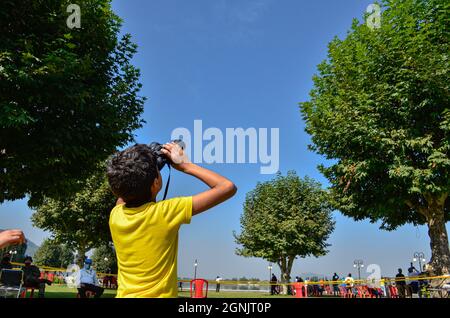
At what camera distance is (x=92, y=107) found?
13281 millimetres

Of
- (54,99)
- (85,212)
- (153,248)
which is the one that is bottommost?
(153,248)

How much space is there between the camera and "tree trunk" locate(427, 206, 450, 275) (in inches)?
642

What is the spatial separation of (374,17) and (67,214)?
30.9m

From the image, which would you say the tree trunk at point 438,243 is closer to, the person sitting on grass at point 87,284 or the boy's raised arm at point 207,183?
the person sitting on grass at point 87,284

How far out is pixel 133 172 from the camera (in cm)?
190

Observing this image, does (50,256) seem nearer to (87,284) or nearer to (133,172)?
(87,284)

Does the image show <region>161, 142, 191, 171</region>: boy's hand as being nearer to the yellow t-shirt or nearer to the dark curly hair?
the dark curly hair

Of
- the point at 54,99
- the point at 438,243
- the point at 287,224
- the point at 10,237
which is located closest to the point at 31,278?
the point at 54,99

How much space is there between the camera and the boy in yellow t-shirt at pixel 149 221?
1.87 m

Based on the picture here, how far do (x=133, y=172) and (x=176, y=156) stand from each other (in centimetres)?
26

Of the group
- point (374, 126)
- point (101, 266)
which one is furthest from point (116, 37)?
point (101, 266)
